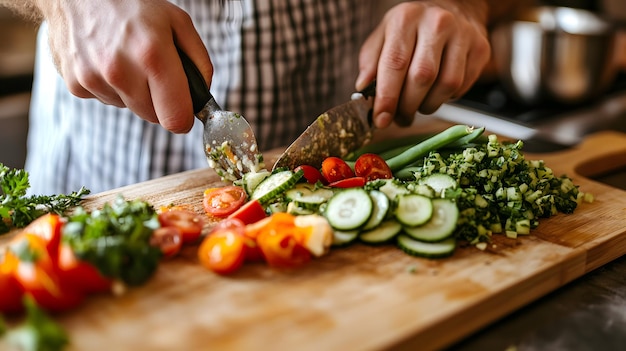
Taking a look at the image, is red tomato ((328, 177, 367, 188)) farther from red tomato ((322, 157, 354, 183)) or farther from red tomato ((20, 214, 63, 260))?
red tomato ((20, 214, 63, 260))

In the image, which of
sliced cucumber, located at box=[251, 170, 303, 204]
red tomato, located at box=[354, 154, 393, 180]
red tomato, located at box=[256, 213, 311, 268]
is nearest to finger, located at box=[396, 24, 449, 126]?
red tomato, located at box=[354, 154, 393, 180]

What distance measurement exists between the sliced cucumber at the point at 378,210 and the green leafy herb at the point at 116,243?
0.63 m

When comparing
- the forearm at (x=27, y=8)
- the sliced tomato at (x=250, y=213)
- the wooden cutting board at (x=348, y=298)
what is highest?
the forearm at (x=27, y=8)

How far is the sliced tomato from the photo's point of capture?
1.99 meters

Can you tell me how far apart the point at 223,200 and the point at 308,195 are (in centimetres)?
30

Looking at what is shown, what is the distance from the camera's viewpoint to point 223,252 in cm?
172

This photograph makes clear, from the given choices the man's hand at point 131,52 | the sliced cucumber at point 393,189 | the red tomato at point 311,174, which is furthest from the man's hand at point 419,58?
the man's hand at point 131,52

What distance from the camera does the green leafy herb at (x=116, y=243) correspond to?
4.97 ft

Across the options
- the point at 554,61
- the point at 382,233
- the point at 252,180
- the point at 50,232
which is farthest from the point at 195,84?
the point at 554,61

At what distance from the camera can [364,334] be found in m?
1.45

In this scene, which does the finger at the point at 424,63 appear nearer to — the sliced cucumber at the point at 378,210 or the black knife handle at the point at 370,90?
the black knife handle at the point at 370,90

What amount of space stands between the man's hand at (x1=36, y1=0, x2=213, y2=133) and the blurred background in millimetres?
2374

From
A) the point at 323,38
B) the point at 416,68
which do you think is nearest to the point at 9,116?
the point at 323,38

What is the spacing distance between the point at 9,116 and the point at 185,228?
2.93 m
